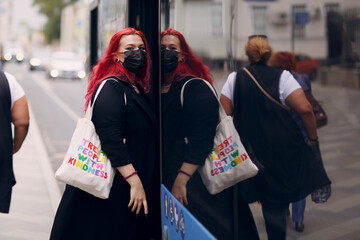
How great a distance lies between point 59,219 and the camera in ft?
9.81

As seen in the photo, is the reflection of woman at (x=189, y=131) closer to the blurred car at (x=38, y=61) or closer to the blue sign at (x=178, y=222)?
the blue sign at (x=178, y=222)

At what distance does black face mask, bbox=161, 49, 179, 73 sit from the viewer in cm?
308

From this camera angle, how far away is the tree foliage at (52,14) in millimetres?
89500

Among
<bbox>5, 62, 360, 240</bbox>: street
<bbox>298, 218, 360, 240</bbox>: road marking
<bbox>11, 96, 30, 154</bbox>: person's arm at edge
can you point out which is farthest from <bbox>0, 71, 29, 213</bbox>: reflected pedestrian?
<bbox>298, 218, 360, 240</bbox>: road marking

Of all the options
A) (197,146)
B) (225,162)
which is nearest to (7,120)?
(197,146)

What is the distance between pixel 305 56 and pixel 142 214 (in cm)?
181

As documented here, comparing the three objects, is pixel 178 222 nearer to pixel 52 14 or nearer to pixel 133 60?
pixel 133 60

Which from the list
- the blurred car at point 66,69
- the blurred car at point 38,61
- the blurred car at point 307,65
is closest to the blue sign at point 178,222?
the blurred car at point 307,65

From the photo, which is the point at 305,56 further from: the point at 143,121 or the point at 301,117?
the point at 143,121

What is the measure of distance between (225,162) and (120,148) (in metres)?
0.55

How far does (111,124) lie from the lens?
2.81 meters

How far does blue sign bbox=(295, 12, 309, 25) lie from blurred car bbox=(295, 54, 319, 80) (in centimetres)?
11

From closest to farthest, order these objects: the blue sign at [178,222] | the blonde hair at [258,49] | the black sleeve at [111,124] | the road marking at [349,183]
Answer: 1. the road marking at [349,183]
2. the blonde hair at [258,49]
3. the blue sign at [178,222]
4. the black sleeve at [111,124]

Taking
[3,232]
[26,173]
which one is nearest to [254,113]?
[3,232]
